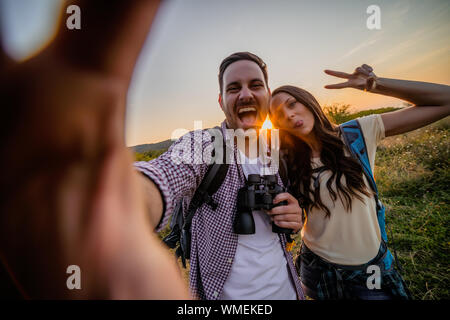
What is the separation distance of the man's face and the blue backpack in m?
0.85

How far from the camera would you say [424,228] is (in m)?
3.27

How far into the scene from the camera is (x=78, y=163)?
0.70 feet

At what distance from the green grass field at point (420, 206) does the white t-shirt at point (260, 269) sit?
97 cm

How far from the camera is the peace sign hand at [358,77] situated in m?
1.86

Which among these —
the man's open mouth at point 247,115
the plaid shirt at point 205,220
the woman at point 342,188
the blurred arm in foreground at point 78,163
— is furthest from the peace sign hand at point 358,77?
the blurred arm in foreground at point 78,163

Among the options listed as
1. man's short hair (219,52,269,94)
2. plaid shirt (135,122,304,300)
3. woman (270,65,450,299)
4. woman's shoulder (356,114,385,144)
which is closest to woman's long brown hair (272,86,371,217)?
woman (270,65,450,299)

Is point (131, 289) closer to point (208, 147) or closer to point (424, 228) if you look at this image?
point (208, 147)

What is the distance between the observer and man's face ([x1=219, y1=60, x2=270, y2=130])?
1.77 meters

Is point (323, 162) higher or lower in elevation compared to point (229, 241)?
higher

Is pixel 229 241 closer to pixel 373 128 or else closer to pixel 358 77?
pixel 373 128

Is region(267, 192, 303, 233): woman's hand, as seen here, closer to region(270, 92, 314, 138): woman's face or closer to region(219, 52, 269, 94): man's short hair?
region(270, 92, 314, 138): woman's face

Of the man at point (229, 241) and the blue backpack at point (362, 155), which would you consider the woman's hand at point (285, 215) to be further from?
the blue backpack at point (362, 155)

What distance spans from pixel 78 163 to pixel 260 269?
1347 mm

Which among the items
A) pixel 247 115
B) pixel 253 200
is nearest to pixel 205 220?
pixel 253 200
